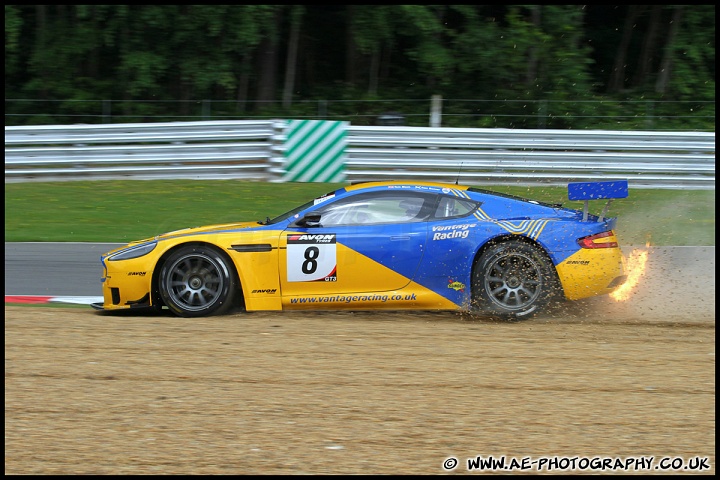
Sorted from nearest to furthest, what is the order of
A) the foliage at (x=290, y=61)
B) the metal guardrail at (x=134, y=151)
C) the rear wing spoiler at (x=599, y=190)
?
the rear wing spoiler at (x=599, y=190)
the metal guardrail at (x=134, y=151)
the foliage at (x=290, y=61)

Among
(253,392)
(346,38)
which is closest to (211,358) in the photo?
(253,392)

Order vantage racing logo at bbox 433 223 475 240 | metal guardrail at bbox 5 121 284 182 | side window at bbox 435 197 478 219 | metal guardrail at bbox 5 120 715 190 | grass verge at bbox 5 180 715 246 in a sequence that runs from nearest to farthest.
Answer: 1. vantage racing logo at bbox 433 223 475 240
2. side window at bbox 435 197 478 219
3. grass verge at bbox 5 180 715 246
4. metal guardrail at bbox 5 120 715 190
5. metal guardrail at bbox 5 121 284 182

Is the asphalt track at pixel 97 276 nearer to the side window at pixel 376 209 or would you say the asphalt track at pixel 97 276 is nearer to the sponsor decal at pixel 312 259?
the side window at pixel 376 209

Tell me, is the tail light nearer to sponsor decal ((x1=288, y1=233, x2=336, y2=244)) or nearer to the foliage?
sponsor decal ((x1=288, y1=233, x2=336, y2=244))

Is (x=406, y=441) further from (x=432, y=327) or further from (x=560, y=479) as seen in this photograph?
(x=432, y=327)

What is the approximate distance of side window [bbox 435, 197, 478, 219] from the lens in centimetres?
742

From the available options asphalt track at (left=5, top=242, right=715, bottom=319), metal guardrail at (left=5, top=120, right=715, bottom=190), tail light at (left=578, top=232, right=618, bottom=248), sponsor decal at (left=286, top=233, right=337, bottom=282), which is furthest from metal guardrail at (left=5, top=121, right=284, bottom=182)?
tail light at (left=578, top=232, right=618, bottom=248)

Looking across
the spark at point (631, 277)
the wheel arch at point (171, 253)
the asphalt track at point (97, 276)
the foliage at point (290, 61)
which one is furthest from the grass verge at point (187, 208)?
the foliage at point (290, 61)

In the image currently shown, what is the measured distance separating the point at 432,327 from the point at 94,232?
6.29 m

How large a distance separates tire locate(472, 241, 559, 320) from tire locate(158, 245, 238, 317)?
215 centimetres

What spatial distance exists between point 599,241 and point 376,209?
194 cm

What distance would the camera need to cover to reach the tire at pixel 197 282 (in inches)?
290

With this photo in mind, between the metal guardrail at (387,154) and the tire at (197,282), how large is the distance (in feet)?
25.2

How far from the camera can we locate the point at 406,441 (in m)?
4.49
